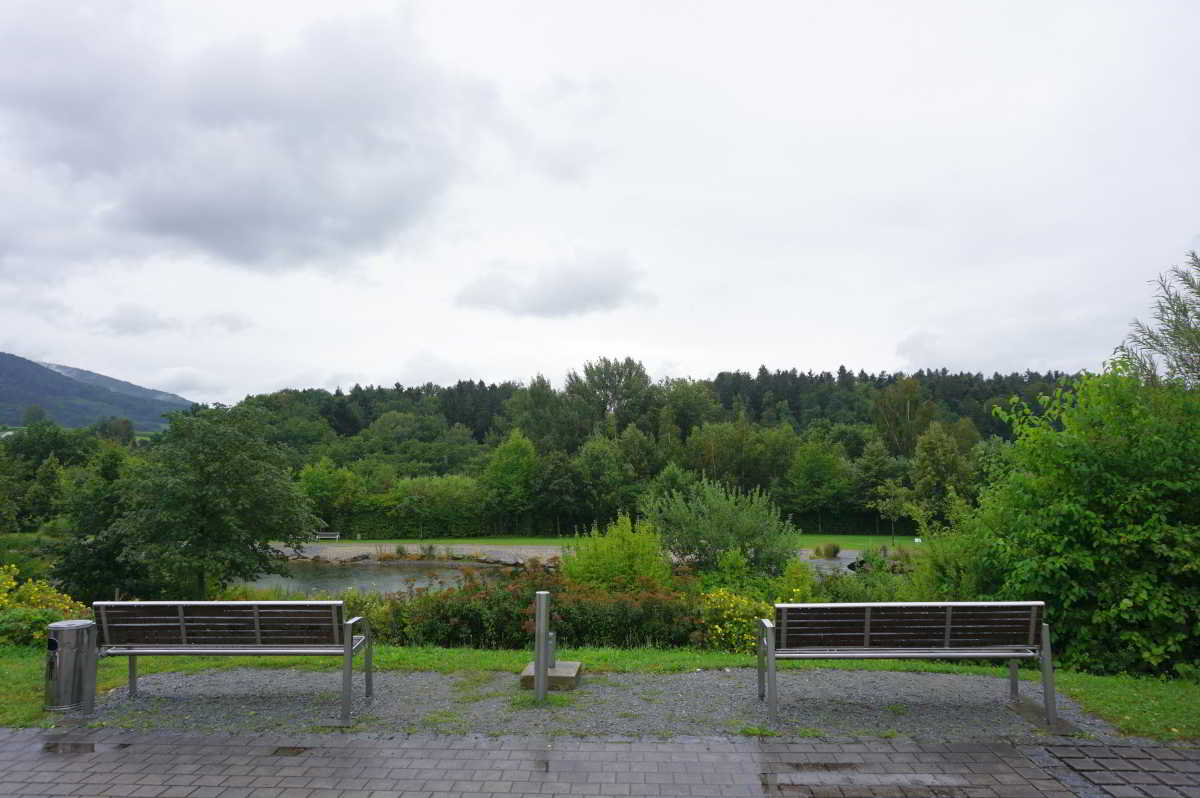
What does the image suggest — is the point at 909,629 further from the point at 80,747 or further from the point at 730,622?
the point at 80,747

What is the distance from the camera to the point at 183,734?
18.4 feet

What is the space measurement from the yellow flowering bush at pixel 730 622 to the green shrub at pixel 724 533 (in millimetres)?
6392

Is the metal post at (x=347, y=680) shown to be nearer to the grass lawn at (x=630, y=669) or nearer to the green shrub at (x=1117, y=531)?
the grass lawn at (x=630, y=669)

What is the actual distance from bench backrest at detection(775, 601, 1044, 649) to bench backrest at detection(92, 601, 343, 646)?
3779 mm

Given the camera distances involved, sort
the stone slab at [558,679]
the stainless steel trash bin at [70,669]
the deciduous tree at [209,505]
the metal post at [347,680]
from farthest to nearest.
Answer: the deciduous tree at [209,505]
the stone slab at [558,679]
the stainless steel trash bin at [70,669]
the metal post at [347,680]

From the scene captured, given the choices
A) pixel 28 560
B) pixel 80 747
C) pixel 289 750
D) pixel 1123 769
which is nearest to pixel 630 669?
pixel 289 750

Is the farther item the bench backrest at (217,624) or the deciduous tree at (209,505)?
the deciduous tree at (209,505)

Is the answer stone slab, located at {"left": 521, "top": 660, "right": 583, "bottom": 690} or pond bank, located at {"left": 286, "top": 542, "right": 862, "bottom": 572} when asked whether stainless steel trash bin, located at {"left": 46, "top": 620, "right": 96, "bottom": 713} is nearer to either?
stone slab, located at {"left": 521, "top": 660, "right": 583, "bottom": 690}

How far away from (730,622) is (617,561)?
362 cm

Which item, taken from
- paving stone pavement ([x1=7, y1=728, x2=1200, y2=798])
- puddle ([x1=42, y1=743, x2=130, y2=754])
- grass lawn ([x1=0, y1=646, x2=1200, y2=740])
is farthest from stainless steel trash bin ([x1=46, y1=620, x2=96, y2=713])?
puddle ([x1=42, y1=743, x2=130, y2=754])

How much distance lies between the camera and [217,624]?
6.25 m

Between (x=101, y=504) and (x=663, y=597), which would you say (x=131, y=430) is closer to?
(x=101, y=504)

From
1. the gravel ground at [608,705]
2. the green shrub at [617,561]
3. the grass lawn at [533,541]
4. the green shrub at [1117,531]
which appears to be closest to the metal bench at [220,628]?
the gravel ground at [608,705]

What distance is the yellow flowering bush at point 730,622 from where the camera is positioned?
962 centimetres
